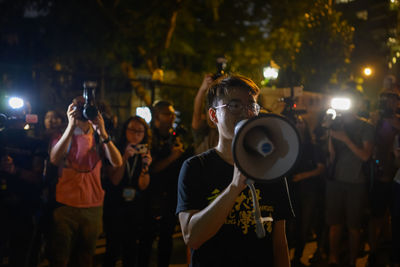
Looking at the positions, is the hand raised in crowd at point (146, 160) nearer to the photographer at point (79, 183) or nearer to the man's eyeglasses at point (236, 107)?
the photographer at point (79, 183)

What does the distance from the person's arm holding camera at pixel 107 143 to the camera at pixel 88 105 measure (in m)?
0.08

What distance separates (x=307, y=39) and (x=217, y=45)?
356cm

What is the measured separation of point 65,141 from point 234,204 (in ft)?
7.52

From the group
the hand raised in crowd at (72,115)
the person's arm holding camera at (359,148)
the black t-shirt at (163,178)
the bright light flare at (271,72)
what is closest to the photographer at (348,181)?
the person's arm holding camera at (359,148)

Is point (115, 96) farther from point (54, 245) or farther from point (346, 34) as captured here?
point (346, 34)

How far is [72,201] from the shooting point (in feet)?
12.1

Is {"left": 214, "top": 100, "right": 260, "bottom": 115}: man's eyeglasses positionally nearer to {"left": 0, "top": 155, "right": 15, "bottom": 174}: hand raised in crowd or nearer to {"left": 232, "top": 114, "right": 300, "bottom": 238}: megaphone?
{"left": 232, "top": 114, "right": 300, "bottom": 238}: megaphone

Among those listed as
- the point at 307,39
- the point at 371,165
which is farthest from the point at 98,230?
the point at 307,39

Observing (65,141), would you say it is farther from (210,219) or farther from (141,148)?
(210,219)

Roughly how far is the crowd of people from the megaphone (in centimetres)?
29

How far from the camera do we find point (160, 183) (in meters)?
4.46

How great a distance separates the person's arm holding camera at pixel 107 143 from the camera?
3766 millimetres

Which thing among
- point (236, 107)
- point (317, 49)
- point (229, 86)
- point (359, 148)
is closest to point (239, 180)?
point (236, 107)

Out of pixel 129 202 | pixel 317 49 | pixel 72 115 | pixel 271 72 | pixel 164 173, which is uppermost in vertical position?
pixel 317 49
